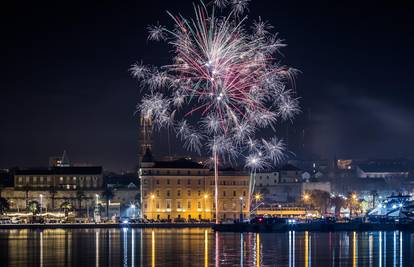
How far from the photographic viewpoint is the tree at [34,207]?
142337 mm

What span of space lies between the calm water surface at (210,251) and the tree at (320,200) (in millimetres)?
64132

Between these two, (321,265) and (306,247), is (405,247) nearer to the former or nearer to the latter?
(306,247)

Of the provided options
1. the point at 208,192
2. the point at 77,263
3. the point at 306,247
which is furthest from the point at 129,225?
the point at 77,263

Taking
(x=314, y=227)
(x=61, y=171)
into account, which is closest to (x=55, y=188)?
(x=61, y=171)

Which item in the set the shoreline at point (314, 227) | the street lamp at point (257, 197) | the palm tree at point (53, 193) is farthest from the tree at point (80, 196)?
the shoreline at point (314, 227)

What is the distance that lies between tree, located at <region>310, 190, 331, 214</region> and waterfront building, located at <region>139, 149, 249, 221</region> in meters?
17.4

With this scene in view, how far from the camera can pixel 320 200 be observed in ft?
512

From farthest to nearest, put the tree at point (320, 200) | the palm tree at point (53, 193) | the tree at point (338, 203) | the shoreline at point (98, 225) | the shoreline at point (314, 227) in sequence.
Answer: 1. the tree at point (320, 200)
2. the tree at point (338, 203)
3. the palm tree at point (53, 193)
4. the shoreline at point (98, 225)
5. the shoreline at point (314, 227)

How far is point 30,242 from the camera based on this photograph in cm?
8456

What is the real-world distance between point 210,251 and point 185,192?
68696 millimetres

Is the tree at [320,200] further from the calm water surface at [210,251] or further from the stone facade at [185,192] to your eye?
the calm water surface at [210,251]

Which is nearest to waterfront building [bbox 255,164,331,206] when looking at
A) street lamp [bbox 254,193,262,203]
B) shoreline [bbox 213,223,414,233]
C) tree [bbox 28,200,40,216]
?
street lamp [bbox 254,193,262,203]

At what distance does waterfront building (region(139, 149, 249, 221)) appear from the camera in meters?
137

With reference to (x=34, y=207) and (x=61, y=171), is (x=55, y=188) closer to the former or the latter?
(x=61, y=171)
